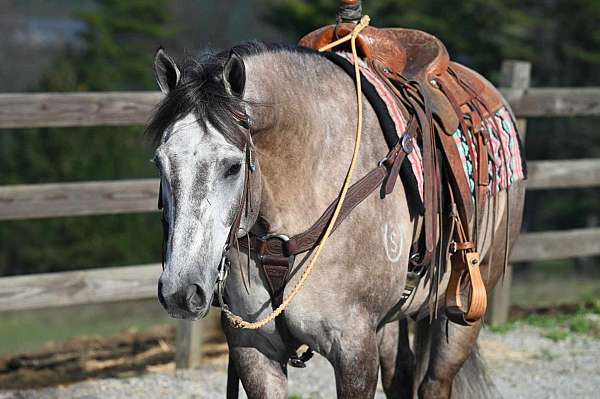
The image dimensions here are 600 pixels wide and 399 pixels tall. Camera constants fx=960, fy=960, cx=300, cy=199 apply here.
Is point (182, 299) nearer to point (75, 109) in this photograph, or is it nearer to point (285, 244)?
point (285, 244)

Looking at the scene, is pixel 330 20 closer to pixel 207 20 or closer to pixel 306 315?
pixel 207 20

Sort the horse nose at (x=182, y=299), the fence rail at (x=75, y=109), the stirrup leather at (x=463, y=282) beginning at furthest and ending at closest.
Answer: the fence rail at (x=75, y=109) < the stirrup leather at (x=463, y=282) < the horse nose at (x=182, y=299)

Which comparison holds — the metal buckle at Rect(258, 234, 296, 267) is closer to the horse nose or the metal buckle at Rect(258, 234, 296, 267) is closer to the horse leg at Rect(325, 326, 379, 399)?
the horse leg at Rect(325, 326, 379, 399)

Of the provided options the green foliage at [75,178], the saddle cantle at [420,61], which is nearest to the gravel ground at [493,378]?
the saddle cantle at [420,61]

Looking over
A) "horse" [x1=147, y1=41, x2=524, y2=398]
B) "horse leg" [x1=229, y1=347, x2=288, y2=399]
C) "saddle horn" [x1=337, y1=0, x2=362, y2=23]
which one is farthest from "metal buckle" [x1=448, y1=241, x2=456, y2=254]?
"saddle horn" [x1=337, y1=0, x2=362, y2=23]

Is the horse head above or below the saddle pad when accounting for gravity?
above

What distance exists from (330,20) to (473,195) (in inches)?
612

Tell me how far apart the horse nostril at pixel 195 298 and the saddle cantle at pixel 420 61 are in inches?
49.2

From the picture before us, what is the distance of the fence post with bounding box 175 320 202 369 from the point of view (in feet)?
17.5

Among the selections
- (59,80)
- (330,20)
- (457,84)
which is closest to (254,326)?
(457,84)

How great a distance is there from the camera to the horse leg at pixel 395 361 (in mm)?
3801

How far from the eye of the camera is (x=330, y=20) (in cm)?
1867

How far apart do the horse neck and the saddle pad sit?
7.5 inches

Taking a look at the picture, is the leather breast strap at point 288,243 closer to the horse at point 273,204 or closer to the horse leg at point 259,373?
the horse at point 273,204
